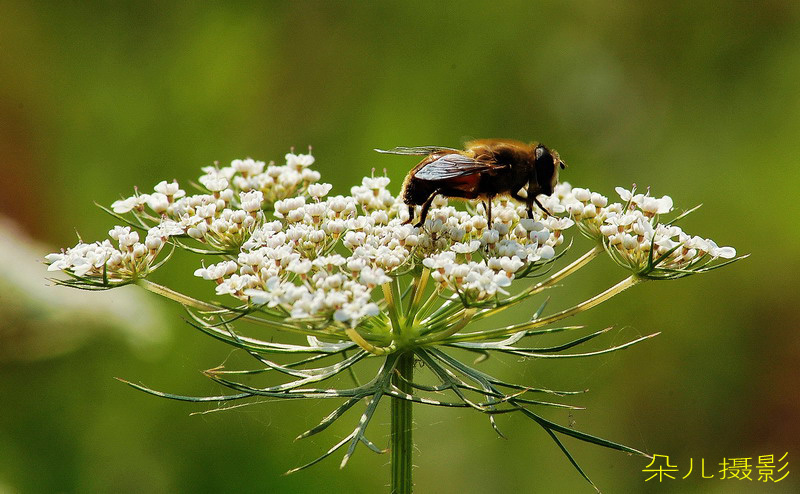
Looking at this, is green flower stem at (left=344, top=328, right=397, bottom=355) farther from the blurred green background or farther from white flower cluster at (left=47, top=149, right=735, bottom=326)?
the blurred green background

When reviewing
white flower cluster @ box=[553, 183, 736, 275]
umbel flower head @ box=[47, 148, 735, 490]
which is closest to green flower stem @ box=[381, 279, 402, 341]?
umbel flower head @ box=[47, 148, 735, 490]

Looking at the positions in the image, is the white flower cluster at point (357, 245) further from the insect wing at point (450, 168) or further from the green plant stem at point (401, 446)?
the green plant stem at point (401, 446)

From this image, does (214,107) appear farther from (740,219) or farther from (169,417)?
(740,219)

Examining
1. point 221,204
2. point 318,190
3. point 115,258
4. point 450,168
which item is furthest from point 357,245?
point 115,258

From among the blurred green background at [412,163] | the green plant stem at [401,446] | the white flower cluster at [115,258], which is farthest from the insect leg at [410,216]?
the blurred green background at [412,163]

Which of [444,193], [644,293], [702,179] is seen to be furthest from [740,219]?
[444,193]

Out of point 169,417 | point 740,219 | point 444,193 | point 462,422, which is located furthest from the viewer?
point 740,219
